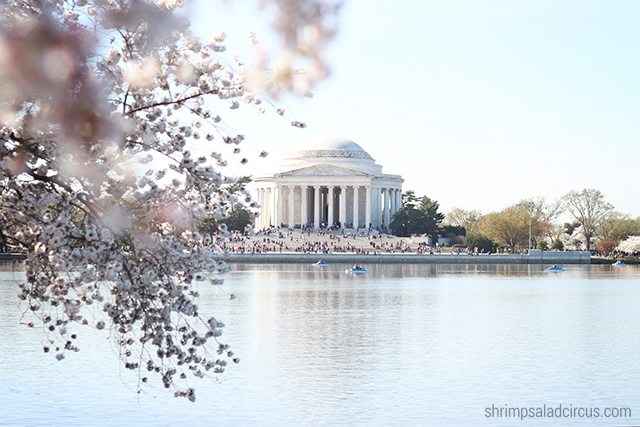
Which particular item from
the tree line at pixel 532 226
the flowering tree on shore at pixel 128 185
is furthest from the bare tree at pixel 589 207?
the flowering tree on shore at pixel 128 185

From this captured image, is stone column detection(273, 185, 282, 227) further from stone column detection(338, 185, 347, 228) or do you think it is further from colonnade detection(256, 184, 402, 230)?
stone column detection(338, 185, 347, 228)

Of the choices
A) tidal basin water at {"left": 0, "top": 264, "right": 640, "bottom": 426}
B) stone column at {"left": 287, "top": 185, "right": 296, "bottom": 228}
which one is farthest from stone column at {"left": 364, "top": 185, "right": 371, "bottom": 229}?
tidal basin water at {"left": 0, "top": 264, "right": 640, "bottom": 426}

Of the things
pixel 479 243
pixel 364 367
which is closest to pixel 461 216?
pixel 479 243

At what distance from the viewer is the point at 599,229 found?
484 ft

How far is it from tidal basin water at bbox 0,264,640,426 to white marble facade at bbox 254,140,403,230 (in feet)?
340

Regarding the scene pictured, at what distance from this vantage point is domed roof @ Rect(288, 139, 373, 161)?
565 ft

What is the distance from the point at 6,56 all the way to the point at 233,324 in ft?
130

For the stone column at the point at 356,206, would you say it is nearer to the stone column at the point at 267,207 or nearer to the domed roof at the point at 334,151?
the domed roof at the point at 334,151

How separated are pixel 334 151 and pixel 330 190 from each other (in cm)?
729

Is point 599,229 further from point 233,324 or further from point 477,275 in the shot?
point 233,324

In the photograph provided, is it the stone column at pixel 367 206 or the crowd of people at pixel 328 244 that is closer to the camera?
the crowd of people at pixel 328 244

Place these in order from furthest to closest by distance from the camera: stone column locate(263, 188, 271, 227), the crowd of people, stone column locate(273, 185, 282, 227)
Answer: stone column locate(263, 188, 271, 227)
stone column locate(273, 185, 282, 227)
the crowd of people

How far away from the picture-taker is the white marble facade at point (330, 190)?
166m

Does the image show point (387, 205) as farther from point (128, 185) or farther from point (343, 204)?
point (128, 185)
